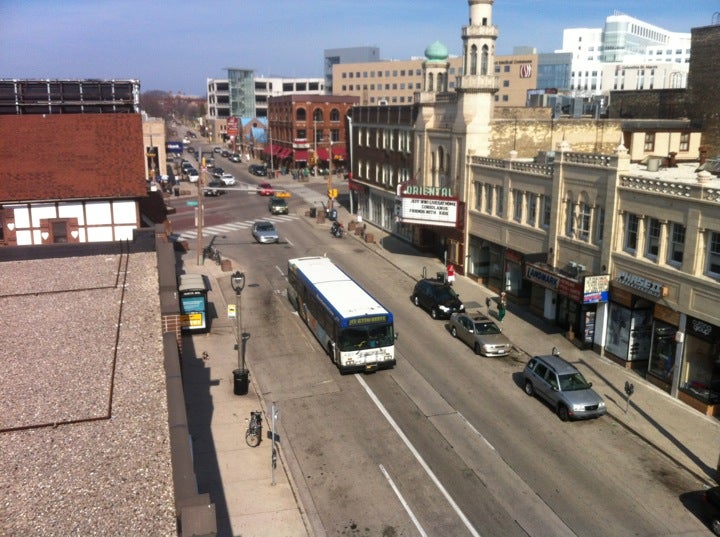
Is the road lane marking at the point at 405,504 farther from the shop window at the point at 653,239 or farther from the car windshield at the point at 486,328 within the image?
the shop window at the point at 653,239

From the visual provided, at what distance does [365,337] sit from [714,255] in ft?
44.9

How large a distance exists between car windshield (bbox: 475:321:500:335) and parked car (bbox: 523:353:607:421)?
4799 mm

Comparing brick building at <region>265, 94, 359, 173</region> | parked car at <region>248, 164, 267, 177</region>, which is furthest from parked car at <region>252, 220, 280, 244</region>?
parked car at <region>248, 164, 267, 177</region>

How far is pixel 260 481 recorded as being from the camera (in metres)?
20.2

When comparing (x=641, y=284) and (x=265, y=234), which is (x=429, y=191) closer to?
(x=265, y=234)

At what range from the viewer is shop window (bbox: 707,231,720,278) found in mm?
24812

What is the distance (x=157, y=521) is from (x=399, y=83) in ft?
528

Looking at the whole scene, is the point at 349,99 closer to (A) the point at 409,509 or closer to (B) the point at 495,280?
(B) the point at 495,280

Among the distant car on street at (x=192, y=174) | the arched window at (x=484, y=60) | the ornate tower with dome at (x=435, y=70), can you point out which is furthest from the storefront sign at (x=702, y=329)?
the distant car on street at (x=192, y=174)

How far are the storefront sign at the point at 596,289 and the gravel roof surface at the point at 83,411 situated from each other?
18.3m

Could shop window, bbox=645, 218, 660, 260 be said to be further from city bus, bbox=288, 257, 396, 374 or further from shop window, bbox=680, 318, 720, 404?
city bus, bbox=288, 257, 396, 374

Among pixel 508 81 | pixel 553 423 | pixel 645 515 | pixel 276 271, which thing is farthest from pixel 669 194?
pixel 508 81

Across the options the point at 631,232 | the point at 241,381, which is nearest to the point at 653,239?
the point at 631,232

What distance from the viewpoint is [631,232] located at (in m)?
29.2
